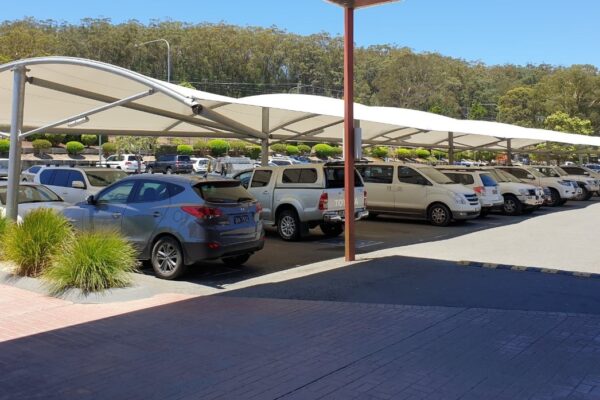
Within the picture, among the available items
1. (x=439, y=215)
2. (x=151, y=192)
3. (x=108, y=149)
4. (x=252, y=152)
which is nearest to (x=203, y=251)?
(x=151, y=192)

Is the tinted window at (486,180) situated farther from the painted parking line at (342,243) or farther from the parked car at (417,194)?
the painted parking line at (342,243)

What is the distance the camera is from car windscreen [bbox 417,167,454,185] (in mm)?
17806

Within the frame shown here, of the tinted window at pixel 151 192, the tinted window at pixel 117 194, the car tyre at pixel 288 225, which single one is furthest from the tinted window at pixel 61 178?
the tinted window at pixel 151 192

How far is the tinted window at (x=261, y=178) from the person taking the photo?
14.7m

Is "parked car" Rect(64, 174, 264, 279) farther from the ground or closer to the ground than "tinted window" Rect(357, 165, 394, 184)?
closer to the ground

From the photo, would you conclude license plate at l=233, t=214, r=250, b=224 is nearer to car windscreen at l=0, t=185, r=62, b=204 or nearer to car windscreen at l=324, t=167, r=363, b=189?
car windscreen at l=324, t=167, r=363, b=189

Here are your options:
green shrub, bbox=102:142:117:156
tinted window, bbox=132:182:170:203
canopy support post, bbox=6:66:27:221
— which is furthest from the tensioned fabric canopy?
green shrub, bbox=102:142:117:156

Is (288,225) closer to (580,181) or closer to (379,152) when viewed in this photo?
(580,181)

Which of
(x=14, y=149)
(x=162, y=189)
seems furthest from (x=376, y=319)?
(x=14, y=149)

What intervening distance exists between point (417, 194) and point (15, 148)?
11.1 meters

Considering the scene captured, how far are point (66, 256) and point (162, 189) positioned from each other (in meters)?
1.85

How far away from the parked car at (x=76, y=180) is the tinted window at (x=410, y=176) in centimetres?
832

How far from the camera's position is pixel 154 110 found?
14258mm

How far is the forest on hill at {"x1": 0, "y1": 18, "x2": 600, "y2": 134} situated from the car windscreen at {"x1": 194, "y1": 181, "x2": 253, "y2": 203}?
294 feet
